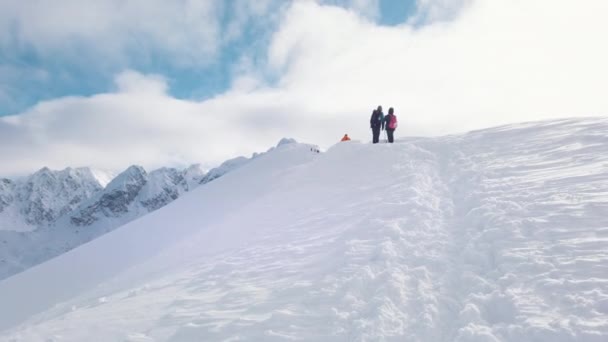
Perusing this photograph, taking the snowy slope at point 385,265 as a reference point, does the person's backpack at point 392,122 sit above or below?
above

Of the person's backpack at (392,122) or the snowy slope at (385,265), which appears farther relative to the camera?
the person's backpack at (392,122)

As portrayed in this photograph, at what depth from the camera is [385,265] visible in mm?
7672

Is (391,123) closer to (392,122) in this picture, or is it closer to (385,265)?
(392,122)

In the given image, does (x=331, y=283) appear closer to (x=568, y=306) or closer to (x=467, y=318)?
(x=467, y=318)

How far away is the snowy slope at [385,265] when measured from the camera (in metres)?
5.86

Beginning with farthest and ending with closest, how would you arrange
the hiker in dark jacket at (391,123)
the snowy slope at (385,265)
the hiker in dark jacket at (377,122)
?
1. the hiker in dark jacket at (377,122)
2. the hiker in dark jacket at (391,123)
3. the snowy slope at (385,265)

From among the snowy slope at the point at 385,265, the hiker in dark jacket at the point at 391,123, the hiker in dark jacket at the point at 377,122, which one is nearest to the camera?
the snowy slope at the point at 385,265

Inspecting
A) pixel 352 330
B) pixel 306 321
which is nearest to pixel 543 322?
pixel 352 330

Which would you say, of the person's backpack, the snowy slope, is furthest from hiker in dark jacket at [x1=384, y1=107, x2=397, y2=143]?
the snowy slope

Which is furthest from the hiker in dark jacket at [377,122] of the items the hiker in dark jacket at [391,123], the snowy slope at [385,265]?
the snowy slope at [385,265]

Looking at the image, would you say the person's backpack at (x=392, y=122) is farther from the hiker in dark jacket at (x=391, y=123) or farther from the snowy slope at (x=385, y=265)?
the snowy slope at (x=385, y=265)

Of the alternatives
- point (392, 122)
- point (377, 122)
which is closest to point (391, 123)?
point (392, 122)

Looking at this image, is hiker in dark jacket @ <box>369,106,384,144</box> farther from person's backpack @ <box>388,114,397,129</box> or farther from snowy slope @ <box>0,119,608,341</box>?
snowy slope @ <box>0,119,608,341</box>

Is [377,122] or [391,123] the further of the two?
[377,122]
